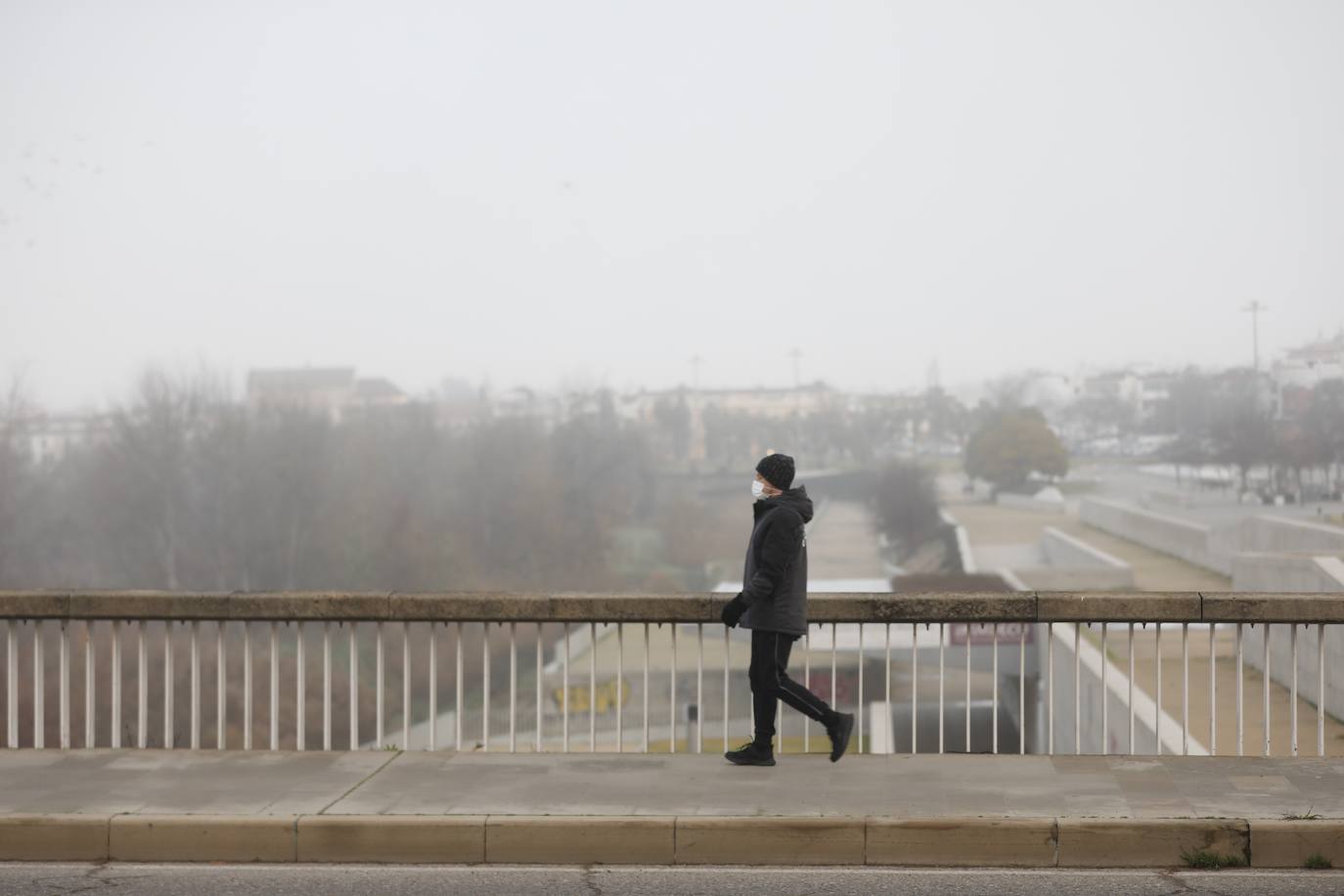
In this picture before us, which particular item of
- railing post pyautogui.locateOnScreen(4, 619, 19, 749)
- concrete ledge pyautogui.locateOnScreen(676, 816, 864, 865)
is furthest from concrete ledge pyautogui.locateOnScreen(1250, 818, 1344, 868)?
railing post pyautogui.locateOnScreen(4, 619, 19, 749)

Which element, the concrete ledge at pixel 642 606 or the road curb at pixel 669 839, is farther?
the concrete ledge at pixel 642 606

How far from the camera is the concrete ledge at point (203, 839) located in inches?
303

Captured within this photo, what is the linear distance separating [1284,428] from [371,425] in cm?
9095

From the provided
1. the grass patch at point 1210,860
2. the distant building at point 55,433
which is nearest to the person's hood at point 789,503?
the grass patch at point 1210,860

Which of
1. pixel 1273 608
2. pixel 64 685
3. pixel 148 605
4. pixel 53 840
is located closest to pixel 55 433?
pixel 64 685

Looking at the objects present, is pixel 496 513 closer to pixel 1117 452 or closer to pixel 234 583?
pixel 234 583

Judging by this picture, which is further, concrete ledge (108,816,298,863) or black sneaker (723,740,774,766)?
black sneaker (723,740,774,766)

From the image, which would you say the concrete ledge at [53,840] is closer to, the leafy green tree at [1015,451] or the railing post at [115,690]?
the railing post at [115,690]

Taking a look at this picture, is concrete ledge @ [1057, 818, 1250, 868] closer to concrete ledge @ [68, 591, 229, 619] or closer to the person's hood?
the person's hood

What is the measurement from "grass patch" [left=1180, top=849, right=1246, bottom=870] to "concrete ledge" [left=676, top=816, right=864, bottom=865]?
1.60 m

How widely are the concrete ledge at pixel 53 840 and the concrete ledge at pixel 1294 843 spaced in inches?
230

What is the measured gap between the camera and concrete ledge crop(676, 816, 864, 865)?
296 inches

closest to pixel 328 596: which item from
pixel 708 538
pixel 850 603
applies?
pixel 850 603

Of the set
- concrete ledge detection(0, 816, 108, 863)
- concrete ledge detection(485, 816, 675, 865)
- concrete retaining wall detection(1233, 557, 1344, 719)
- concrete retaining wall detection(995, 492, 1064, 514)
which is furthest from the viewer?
concrete retaining wall detection(995, 492, 1064, 514)
